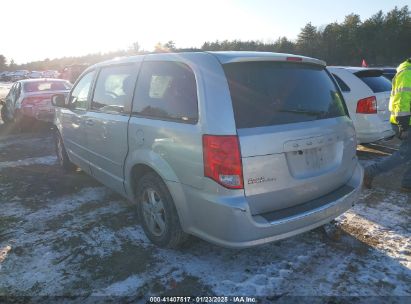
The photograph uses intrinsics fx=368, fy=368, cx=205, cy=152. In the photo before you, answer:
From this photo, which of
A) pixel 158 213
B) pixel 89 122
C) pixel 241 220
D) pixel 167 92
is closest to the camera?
pixel 241 220

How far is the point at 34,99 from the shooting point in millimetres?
10188

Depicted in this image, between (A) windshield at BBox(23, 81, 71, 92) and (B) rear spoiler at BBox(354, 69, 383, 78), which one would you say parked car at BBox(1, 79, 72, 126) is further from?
(B) rear spoiler at BBox(354, 69, 383, 78)

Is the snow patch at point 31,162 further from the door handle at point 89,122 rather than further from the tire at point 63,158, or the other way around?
the door handle at point 89,122

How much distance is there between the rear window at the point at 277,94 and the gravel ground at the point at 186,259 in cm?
126

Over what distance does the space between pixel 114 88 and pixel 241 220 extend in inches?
91.9

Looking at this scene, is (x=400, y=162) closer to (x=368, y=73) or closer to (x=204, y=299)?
(x=368, y=73)

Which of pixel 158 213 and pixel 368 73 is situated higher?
pixel 368 73

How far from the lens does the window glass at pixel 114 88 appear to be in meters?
3.84

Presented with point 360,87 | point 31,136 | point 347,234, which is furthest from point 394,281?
point 31,136

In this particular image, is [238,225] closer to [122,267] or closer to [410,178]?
[122,267]

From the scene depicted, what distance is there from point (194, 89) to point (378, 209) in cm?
282

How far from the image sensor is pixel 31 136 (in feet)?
32.6

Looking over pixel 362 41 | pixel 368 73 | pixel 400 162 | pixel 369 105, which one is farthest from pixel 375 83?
pixel 362 41

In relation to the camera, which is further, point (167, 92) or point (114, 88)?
point (114, 88)
